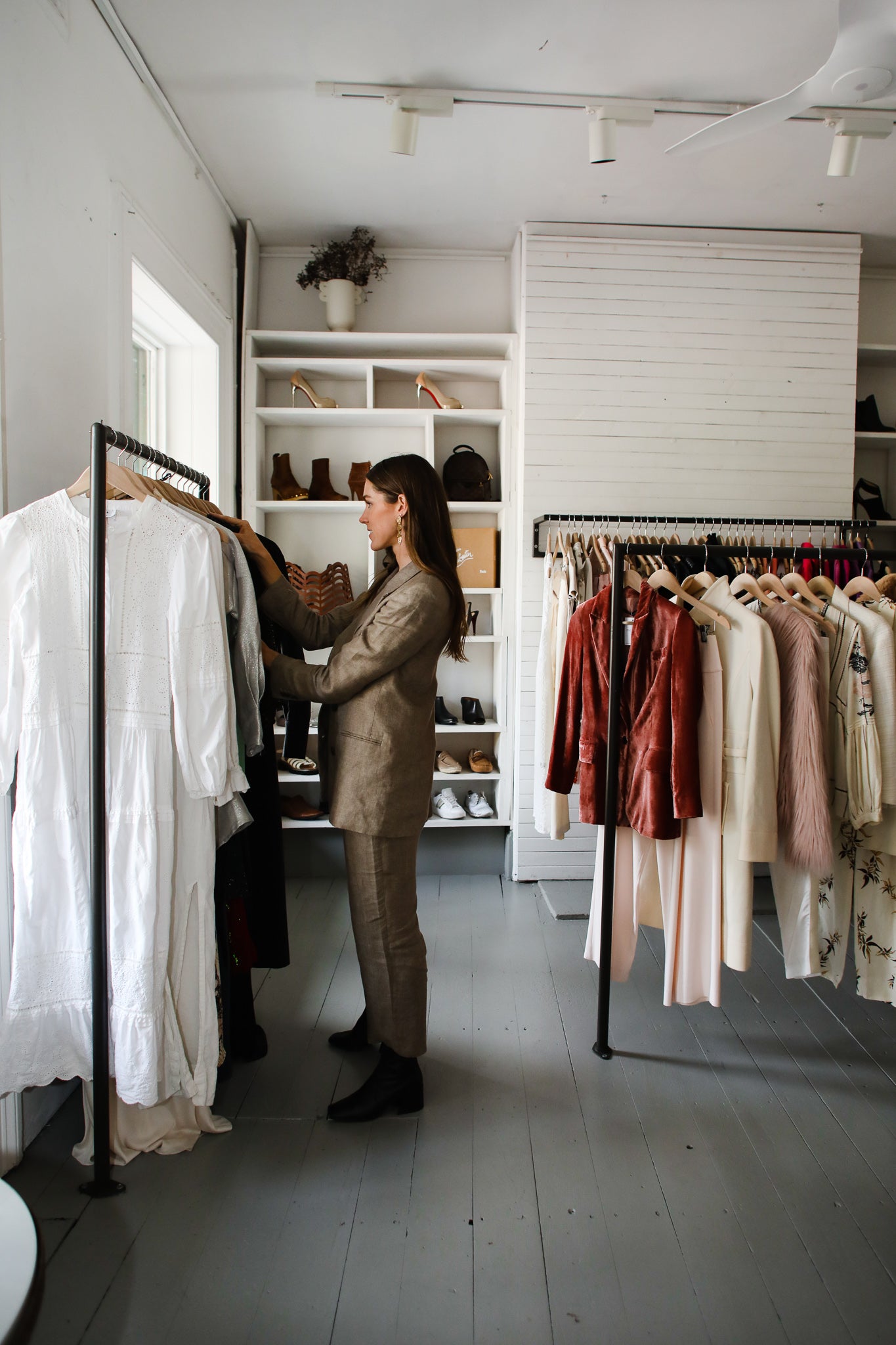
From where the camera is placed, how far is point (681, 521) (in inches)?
133

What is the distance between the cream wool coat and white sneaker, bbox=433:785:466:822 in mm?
1725

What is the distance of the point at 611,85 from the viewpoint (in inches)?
98.1

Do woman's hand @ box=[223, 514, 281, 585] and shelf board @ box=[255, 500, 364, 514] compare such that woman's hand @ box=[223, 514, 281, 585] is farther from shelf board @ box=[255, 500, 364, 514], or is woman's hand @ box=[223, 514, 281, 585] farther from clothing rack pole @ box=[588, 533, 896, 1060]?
shelf board @ box=[255, 500, 364, 514]

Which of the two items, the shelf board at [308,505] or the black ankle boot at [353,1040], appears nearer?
the black ankle boot at [353,1040]

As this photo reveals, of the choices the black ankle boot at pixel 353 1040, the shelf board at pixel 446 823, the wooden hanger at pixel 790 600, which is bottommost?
the black ankle boot at pixel 353 1040

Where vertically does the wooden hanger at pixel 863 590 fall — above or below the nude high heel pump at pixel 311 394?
below

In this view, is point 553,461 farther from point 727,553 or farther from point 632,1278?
point 632,1278

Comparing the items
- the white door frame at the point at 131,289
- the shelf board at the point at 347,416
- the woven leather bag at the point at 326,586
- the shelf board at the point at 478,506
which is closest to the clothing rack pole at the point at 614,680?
the white door frame at the point at 131,289

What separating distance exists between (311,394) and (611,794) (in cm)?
244

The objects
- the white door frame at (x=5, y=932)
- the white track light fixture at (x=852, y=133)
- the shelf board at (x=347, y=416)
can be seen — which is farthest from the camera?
the shelf board at (x=347, y=416)

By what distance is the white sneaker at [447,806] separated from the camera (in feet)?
12.3

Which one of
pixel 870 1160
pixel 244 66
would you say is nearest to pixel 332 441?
pixel 244 66

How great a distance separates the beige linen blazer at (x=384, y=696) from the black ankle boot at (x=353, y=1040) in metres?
0.71

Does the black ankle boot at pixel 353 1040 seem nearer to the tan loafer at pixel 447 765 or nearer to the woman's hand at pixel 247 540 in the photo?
the woman's hand at pixel 247 540
